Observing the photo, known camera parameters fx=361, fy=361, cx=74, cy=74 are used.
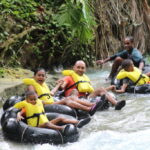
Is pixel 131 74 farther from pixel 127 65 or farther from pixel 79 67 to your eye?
pixel 79 67

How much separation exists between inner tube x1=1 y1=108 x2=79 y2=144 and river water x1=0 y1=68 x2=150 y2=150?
0.07 m

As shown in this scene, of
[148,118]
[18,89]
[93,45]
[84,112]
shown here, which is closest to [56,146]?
[84,112]

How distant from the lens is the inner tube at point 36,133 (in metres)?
4.43

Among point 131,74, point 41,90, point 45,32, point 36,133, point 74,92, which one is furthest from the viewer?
point 45,32

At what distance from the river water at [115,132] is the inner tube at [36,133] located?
69mm

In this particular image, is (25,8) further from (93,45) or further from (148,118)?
(148,118)

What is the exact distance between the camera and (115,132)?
4812 millimetres

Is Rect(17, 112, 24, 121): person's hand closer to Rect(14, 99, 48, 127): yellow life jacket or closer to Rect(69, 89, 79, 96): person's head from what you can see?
Rect(14, 99, 48, 127): yellow life jacket

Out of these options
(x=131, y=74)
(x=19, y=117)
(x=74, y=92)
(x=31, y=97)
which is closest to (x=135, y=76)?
(x=131, y=74)

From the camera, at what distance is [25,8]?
9250 millimetres

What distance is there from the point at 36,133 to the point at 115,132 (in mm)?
1081

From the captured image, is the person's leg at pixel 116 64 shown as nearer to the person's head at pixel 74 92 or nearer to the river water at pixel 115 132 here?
the river water at pixel 115 132

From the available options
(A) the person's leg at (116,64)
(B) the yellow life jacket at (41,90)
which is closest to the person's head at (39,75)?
(B) the yellow life jacket at (41,90)

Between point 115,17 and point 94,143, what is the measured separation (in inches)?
313
